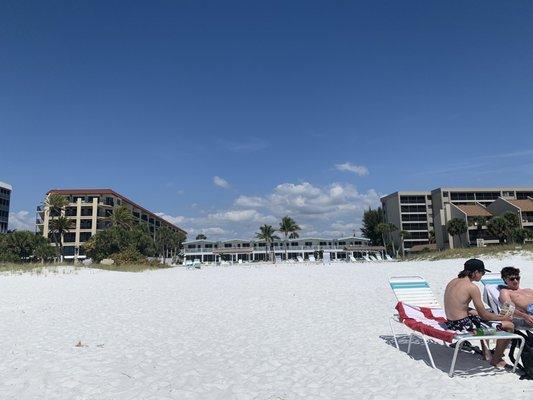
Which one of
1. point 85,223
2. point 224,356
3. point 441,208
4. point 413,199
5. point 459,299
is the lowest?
point 224,356

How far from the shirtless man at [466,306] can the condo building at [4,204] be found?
98.9 metres

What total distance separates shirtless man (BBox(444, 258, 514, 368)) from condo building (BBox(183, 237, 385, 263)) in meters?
75.9

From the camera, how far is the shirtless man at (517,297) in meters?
5.04

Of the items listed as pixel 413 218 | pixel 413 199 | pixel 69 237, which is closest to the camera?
pixel 69 237

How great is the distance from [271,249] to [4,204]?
56393mm

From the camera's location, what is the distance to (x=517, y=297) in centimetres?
520

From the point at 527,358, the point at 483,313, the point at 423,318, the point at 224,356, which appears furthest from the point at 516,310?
the point at 224,356

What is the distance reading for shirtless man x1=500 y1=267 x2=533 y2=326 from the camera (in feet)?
16.5

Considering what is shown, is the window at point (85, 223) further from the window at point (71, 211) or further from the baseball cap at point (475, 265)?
the baseball cap at point (475, 265)

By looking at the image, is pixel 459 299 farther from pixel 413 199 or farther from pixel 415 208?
pixel 413 199

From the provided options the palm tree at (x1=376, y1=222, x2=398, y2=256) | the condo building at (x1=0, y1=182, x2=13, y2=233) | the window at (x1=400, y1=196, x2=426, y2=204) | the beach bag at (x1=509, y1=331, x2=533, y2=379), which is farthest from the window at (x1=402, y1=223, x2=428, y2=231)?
the beach bag at (x1=509, y1=331, x2=533, y2=379)

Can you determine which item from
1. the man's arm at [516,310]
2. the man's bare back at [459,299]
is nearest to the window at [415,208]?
Result: the man's arm at [516,310]

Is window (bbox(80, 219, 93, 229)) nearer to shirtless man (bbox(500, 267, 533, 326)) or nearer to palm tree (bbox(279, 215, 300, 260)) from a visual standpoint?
palm tree (bbox(279, 215, 300, 260))

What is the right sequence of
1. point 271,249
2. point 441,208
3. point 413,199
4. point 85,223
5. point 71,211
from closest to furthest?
point 441,208, point 85,223, point 71,211, point 271,249, point 413,199
